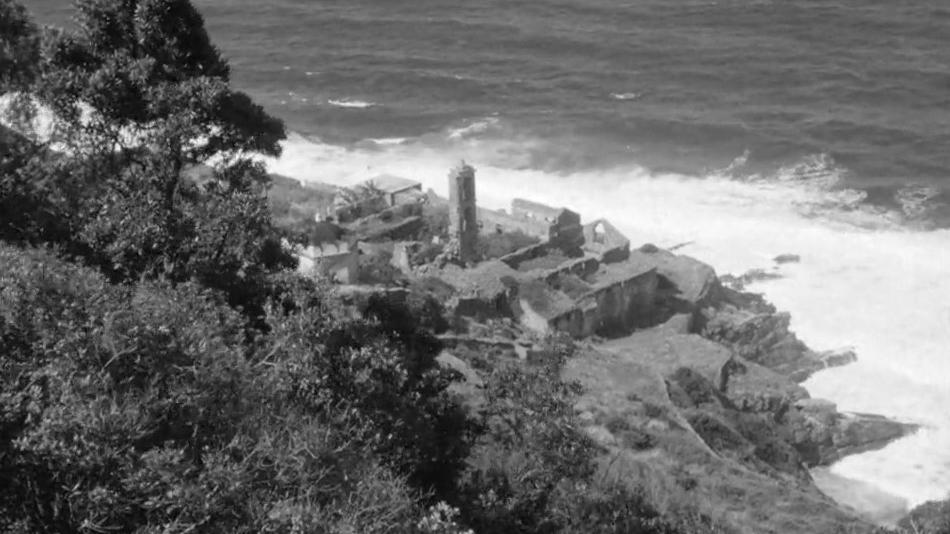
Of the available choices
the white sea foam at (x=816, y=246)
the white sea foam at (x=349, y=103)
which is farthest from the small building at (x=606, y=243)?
the white sea foam at (x=349, y=103)

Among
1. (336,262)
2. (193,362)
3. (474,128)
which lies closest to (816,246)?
(474,128)

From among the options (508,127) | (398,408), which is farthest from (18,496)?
(508,127)

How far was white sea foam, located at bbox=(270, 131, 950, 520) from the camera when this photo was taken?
4253 cm

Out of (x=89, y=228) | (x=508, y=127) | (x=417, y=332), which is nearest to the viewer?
(x=89, y=228)

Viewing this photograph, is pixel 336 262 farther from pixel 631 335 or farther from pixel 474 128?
pixel 474 128

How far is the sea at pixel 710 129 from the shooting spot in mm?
48969

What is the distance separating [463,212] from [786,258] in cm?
1880

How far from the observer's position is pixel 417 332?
18.4 meters

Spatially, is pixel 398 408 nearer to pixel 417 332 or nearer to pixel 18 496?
pixel 417 332

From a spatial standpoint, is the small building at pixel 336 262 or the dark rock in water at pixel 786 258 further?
the dark rock in water at pixel 786 258

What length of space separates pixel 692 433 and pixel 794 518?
15.8 ft

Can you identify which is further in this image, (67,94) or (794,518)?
(794,518)

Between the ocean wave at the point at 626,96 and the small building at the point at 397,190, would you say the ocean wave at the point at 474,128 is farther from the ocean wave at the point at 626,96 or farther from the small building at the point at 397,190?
the small building at the point at 397,190

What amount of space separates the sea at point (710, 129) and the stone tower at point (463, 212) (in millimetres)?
13820
